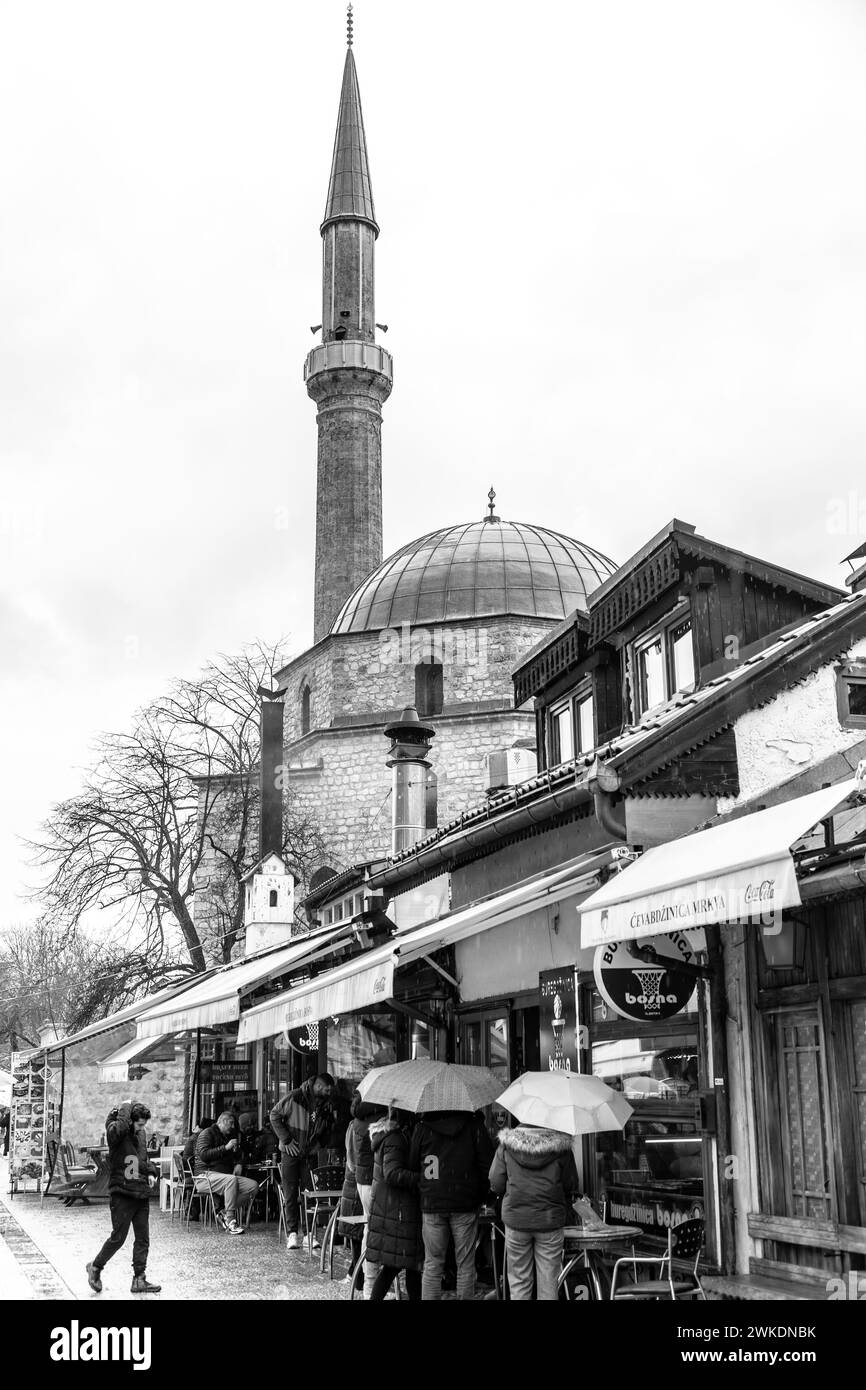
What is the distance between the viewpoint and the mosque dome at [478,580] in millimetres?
35750

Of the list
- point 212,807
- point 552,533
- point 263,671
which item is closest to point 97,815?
point 212,807

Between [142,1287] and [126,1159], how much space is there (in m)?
0.97

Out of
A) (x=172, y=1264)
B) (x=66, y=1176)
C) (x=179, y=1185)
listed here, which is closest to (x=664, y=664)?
(x=172, y=1264)

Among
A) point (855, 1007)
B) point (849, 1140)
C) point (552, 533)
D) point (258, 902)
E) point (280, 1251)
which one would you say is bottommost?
point (280, 1251)

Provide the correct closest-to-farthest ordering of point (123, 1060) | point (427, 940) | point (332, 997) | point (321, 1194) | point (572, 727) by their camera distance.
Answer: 1. point (427, 940)
2. point (332, 997)
3. point (321, 1194)
4. point (572, 727)
5. point (123, 1060)

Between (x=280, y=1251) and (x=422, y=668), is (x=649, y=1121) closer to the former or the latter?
(x=280, y=1251)

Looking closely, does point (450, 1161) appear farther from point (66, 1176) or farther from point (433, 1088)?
point (66, 1176)

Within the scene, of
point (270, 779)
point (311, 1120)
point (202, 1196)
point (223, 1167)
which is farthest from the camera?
point (270, 779)

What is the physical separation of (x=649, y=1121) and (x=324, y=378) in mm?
37578

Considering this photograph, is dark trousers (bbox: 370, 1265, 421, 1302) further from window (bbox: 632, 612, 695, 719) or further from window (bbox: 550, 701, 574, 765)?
window (bbox: 550, 701, 574, 765)

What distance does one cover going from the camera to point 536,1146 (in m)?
8.06

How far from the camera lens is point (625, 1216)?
9.52m

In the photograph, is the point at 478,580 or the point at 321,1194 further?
the point at 478,580
